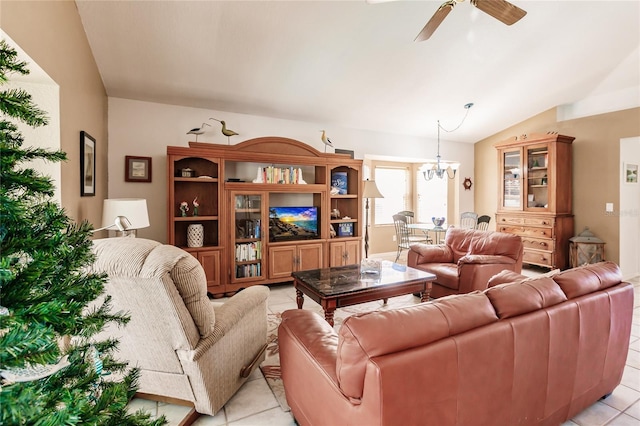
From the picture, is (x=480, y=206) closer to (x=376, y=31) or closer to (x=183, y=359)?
Answer: (x=376, y=31)

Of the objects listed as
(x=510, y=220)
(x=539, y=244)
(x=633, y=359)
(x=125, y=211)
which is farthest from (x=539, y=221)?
(x=125, y=211)

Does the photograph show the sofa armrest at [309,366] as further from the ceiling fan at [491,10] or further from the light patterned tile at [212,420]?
the ceiling fan at [491,10]

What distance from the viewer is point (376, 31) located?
329 cm

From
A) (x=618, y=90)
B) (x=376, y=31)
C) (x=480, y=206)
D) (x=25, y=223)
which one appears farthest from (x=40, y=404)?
(x=480, y=206)

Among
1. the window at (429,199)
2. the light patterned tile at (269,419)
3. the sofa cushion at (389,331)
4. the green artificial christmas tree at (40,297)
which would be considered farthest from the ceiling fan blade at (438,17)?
the window at (429,199)

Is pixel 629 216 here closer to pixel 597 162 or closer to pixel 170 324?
pixel 597 162

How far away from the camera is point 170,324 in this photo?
1.54m

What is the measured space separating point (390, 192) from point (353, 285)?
4.75 meters

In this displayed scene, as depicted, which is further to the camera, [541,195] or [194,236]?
[541,195]

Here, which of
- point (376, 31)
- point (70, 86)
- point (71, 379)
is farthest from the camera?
point (376, 31)

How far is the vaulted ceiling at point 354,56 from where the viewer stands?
2.92 m

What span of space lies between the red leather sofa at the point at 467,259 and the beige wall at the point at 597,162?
2.66 meters

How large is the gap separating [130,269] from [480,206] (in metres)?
7.03

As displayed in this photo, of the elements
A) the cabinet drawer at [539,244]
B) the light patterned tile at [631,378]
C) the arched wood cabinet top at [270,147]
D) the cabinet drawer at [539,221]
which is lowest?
the light patterned tile at [631,378]
